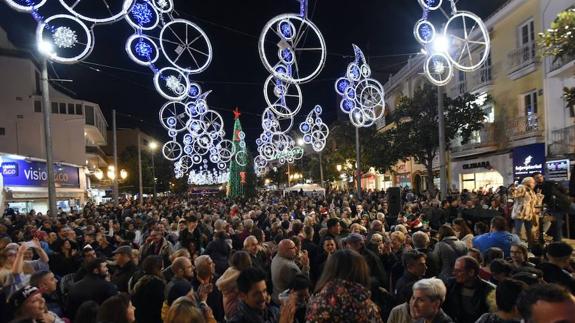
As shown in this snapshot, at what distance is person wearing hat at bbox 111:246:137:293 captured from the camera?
252 inches

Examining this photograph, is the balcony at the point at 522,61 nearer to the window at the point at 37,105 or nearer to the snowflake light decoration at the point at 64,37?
the snowflake light decoration at the point at 64,37

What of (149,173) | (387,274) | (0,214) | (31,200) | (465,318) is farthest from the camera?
(149,173)

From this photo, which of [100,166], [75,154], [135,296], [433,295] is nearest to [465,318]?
[433,295]

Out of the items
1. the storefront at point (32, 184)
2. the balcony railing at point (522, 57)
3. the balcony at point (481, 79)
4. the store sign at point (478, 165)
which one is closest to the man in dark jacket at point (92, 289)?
the storefront at point (32, 184)

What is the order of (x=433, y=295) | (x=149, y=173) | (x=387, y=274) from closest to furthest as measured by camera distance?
(x=433, y=295) → (x=387, y=274) → (x=149, y=173)

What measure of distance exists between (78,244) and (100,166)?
47498 mm

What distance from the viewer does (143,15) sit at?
9695 mm

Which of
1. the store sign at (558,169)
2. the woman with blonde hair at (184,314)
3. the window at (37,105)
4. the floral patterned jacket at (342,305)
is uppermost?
the window at (37,105)

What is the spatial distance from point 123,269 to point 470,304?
179 inches

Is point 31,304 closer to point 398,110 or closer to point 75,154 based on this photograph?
point 398,110

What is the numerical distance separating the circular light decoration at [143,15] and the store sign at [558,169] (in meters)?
15.8

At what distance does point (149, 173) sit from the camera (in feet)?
204

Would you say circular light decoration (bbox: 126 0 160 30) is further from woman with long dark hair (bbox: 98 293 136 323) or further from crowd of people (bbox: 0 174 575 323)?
woman with long dark hair (bbox: 98 293 136 323)

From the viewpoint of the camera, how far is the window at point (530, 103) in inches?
903
